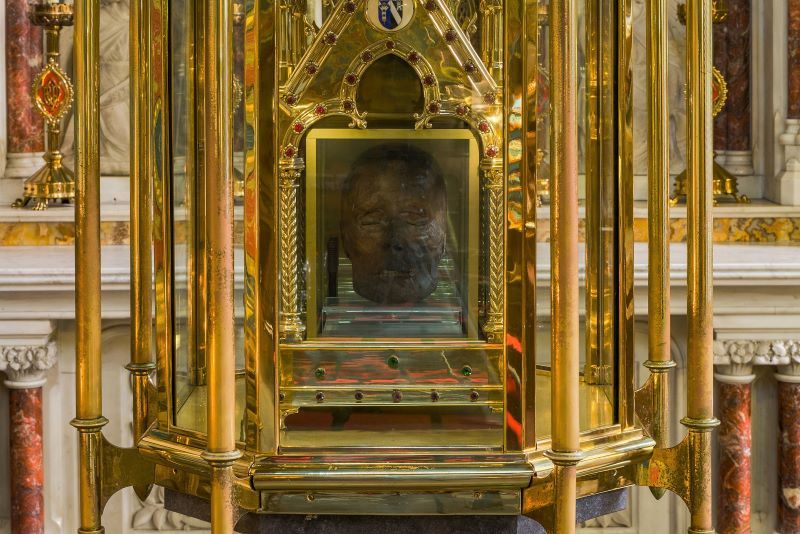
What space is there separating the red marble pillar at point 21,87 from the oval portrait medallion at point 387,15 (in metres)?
2.52

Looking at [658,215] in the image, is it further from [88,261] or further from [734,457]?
[734,457]

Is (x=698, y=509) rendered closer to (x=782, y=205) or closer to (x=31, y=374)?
(x=31, y=374)

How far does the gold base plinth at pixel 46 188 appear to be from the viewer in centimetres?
392

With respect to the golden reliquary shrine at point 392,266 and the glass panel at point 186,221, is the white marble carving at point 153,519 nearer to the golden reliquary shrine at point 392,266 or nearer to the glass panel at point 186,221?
the glass panel at point 186,221

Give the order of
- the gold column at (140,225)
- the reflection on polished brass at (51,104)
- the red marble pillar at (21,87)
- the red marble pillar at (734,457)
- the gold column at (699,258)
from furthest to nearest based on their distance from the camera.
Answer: the red marble pillar at (21,87) → the reflection on polished brass at (51,104) → the red marble pillar at (734,457) → the gold column at (140,225) → the gold column at (699,258)

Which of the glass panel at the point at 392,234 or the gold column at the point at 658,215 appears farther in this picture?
the gold column at the point at 658,215

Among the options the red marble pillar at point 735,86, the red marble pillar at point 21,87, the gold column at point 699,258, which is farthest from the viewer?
the red marble pillar at point 735,86

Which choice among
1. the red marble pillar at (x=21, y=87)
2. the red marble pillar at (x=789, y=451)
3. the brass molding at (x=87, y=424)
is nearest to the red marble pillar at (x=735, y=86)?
the red marble pillar at (x=789, y=451)

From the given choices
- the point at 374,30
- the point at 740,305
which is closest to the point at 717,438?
the point at 740,305

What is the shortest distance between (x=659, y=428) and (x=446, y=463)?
1.60 ft

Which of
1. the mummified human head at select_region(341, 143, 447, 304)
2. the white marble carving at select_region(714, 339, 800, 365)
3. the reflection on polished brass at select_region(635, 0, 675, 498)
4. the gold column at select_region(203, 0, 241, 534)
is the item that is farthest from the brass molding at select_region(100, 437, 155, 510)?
the white marble carving at select_region(714, 339, 800, 365)

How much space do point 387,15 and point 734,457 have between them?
204cm

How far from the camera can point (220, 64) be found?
5.75 ft

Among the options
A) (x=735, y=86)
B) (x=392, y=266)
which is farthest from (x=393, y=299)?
(x=735, y=86)
